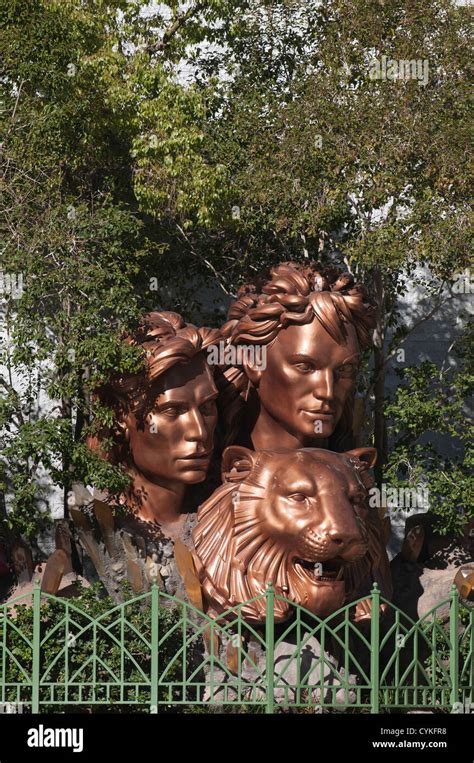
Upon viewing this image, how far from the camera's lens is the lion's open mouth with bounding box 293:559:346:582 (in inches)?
429

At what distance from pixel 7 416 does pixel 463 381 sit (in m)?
4.07

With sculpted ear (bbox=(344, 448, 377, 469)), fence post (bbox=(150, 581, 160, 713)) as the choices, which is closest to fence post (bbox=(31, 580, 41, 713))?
fence post (bbox=(150, 581, 160, 713))

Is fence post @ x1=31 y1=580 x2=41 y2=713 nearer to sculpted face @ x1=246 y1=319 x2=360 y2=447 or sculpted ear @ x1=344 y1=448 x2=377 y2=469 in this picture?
sculpted face @ x1=246 y1=319 x2=360 y2=447

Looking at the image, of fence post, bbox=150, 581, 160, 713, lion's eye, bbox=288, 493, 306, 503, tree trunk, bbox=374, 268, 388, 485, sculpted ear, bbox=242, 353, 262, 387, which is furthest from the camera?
tree trunk, bbox=374, 268, 388, 485

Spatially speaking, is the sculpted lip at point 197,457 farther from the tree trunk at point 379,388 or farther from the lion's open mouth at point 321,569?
the tree trunk at point 379,388

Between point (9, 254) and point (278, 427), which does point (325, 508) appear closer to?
point (278, 427)

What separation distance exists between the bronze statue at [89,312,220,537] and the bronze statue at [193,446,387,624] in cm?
32

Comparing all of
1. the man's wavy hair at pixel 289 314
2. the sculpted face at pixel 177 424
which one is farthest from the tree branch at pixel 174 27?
the sculpted face at pixel 177 424

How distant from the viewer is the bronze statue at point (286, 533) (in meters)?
10.8

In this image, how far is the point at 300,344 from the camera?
37.8ft

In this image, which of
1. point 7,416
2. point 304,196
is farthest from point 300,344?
point 7,416

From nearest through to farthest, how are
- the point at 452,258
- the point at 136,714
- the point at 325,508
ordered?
1. the point at 136,714
2. the point at 325,508
3. the point at 452,258

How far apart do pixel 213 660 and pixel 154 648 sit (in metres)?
0.63

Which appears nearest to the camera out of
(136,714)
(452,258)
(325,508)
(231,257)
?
(136,714)
